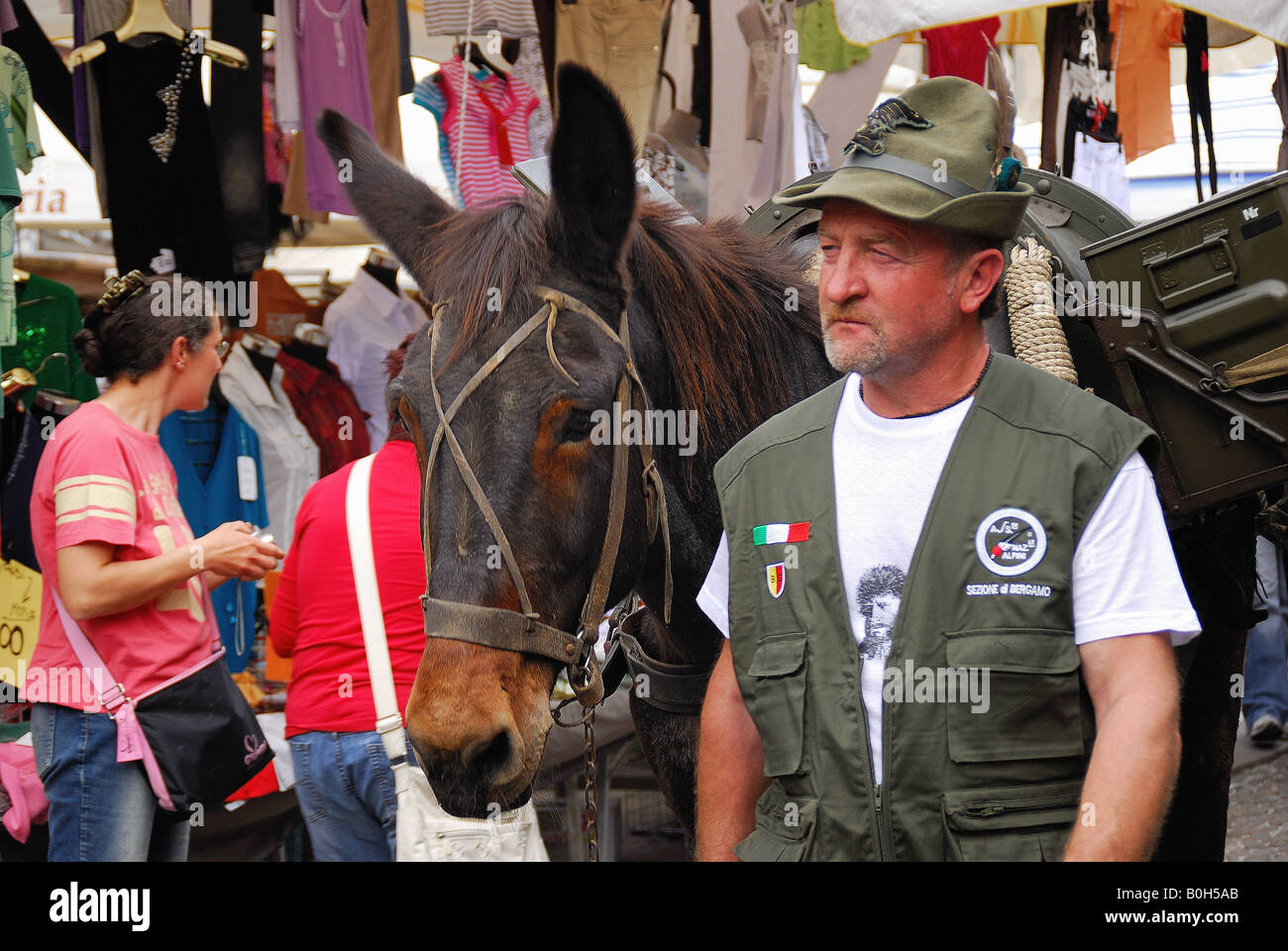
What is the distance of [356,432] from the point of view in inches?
265

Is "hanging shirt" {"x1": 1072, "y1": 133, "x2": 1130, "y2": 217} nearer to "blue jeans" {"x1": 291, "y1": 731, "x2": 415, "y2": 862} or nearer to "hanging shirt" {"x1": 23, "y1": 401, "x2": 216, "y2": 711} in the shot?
"blue jeans" {"x1": 291, "y1": 731, "x2": 415, "y2": 862}

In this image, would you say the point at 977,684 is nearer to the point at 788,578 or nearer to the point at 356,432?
the point at 788,578

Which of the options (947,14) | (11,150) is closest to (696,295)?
(947,14)

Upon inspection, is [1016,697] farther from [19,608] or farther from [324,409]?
[324,409]

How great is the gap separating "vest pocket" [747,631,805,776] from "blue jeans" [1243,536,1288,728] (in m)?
6.41

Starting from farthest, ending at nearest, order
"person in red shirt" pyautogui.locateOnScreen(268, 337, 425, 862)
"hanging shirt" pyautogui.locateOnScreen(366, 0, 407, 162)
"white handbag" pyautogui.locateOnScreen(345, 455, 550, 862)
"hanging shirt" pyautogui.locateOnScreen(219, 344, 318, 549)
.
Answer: "hanging shirt" pyautogui.locateOnScreen(219, 344, 318, 549) < "hanging shirt" pyautogui.locateOnScreen(366, 0, 407, 162) < "person in red shirt" pyautogui.locateOnScreen(268, 337, 425, 862) < "white handbag" pyautogui.locateOnScreen(345, 455, 550, 862)

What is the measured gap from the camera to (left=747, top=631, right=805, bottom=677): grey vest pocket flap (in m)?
1.92

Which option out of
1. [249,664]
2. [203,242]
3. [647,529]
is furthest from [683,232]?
[249,664]

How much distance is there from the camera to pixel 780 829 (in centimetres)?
195

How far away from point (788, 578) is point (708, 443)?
706 millimetres

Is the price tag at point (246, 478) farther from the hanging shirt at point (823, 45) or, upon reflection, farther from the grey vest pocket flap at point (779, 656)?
the grey vest pocket flap at point (779, 656)

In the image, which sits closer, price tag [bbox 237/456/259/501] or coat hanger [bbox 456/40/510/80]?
coat hanger [bbox 456/40/510/80]

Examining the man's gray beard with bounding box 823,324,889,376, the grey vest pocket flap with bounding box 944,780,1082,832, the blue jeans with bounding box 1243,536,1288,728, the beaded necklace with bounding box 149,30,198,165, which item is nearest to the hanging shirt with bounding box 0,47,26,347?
the beaded necklace with bounding box 149,30,198,165

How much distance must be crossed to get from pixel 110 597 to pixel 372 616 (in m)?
Answer: 0.72
